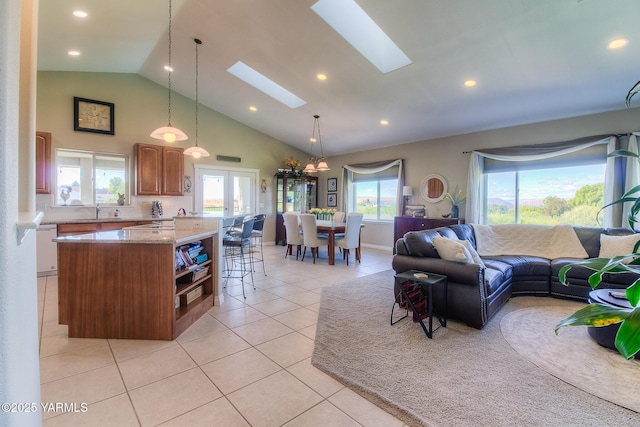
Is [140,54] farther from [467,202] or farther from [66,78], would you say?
[467,202]

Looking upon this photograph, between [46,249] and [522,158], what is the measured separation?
8260 millimetres

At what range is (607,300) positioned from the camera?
247cm

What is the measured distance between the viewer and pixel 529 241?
172 inches

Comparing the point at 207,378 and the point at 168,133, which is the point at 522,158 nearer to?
the point at 168,133

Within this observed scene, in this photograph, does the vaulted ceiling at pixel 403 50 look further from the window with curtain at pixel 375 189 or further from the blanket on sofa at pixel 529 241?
the blanket on sofa at pixel 529 241

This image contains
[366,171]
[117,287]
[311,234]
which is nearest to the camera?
[117,287]

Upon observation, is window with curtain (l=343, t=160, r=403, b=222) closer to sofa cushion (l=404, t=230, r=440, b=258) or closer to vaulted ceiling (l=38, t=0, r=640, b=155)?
vaulted ceiling (l=38, t=0, r=640, b=155)

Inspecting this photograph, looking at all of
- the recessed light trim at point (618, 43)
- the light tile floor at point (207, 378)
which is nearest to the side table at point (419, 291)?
the light tile floor at point (207, 378)

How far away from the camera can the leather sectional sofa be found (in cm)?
283

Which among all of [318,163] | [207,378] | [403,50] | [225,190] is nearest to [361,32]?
[403,50]

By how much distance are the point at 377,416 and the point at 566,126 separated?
5.68m

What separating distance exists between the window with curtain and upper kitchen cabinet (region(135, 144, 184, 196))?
4.36 m

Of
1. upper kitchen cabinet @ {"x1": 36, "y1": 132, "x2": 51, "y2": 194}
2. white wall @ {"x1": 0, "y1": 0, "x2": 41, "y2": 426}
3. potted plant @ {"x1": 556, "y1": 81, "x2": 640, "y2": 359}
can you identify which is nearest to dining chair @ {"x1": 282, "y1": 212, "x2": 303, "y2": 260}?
upper kitchen cabinet @ {"x1": 36, "y1": 132, "x2": 51, "y2": 194}

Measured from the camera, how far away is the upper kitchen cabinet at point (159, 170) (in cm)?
546
